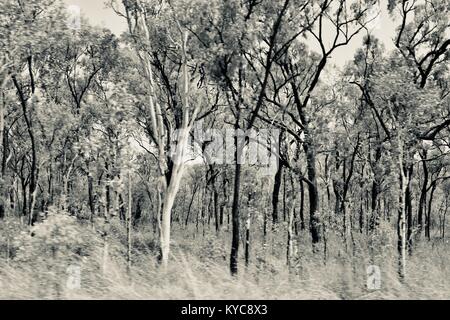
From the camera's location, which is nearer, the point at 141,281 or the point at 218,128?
the point at 141,281

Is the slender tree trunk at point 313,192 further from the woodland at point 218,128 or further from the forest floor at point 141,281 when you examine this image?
the forest floor at point 141,281

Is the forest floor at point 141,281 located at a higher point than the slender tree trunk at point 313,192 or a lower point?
lower

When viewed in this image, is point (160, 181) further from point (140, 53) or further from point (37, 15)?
point (37, 15)

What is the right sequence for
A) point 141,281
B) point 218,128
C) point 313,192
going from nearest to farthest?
point 141,281, point 313,192, point 218,128

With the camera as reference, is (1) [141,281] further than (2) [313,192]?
No

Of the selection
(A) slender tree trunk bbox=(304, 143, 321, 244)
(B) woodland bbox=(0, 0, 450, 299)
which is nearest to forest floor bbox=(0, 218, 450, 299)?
(B) woodland bbox=(0, 0, 450, 299)

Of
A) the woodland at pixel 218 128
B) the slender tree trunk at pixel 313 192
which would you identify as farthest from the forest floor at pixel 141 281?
the slender tree trunk at pixel 313 192

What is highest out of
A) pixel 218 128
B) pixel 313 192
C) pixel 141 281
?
pixel 218 128

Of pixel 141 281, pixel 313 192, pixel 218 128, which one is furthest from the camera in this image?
pixel 218 128

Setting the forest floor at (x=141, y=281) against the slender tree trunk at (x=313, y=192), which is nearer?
the forest floor at (x=141, y=281)

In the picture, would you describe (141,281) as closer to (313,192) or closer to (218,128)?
(313,192)

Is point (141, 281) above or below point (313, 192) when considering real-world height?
below

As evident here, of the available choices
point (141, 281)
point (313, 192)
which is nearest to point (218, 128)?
point (313, 192)
